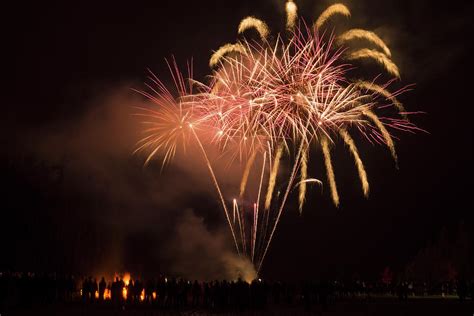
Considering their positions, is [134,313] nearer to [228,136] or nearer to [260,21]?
[228,136]

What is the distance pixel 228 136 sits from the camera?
20.6 meters

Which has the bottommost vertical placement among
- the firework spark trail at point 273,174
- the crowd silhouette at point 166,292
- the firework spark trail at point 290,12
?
the crowd silhouette at point 166,292

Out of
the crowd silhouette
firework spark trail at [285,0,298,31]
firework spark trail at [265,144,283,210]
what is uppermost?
firework spark trail at [285,0,298,31]

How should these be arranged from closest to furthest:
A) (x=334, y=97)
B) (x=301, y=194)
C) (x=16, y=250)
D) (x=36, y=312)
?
(x=36, y=312), (x=334, y=97), (x=301, y=194), (x=16, y=250)

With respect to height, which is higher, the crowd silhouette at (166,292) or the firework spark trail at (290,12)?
the firework spark trail at (290,12)

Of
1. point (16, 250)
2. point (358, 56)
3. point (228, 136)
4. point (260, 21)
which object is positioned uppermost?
point (260, 21)

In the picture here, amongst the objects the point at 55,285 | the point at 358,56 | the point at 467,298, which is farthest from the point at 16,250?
the point at 358,56

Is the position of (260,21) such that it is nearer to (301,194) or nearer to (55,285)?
(301,194)

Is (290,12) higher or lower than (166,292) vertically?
higher

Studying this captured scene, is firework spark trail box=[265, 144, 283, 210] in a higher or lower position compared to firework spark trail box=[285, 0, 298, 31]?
lower

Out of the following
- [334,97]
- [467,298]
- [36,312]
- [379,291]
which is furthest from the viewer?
[379,291]

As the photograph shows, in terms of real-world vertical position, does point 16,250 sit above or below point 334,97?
below

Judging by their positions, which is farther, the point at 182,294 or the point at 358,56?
the point at 182,294

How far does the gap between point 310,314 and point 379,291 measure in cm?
2210
